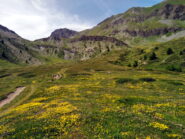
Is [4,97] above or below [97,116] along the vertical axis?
below

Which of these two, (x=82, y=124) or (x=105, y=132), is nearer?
(x=105, y=132)

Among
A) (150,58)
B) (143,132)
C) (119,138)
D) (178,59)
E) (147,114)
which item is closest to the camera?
(119,138)

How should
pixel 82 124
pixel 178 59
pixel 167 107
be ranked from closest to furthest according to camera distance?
pixel 82 124, pixel 167 107, pixel 178 59

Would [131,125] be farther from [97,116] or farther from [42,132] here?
[42,132]

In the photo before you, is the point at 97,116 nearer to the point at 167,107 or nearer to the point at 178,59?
the point at 167,107

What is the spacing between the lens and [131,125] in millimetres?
16328

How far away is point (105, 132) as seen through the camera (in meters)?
15.2

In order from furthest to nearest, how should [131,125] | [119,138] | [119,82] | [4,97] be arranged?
[119,82]
[4,97]
[131,125]
[119,138]

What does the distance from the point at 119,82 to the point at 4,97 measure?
Result: 119 ft

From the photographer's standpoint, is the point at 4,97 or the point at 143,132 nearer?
the point at 143,132

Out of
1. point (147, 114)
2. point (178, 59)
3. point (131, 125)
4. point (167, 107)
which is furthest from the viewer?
point (178, 59)

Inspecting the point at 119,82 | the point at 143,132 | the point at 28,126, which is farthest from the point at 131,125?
the point at 119,82

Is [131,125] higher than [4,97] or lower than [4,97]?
higher

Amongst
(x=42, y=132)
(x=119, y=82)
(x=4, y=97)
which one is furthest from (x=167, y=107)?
(x=4, y=97)
